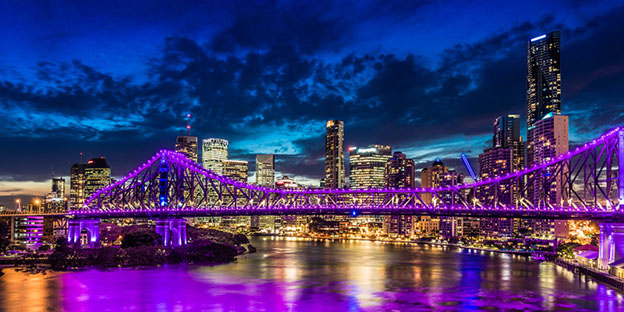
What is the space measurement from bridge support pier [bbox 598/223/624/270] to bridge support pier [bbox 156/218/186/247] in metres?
57.0

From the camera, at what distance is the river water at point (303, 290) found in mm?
50312

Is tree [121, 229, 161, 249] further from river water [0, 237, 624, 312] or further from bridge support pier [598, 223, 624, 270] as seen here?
bridge support pier [598, 223, 624, 270]

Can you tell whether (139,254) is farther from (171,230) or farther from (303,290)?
(303,290)

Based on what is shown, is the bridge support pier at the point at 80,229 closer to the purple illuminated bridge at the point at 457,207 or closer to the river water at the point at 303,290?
the purple illuminated bridge at the point at 457,207

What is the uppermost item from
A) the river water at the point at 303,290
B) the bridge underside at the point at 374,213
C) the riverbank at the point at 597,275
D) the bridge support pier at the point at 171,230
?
the bridge underside at the point at 374,213

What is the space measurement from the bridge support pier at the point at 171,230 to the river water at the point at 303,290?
12.1 metres

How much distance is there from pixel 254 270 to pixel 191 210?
15.3 metres

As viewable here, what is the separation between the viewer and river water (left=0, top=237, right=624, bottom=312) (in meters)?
50.3

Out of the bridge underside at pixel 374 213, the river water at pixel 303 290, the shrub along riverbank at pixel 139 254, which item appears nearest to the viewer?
the river water at pixel 303 290

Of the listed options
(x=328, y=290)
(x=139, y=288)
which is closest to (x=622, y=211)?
(x=328, y=290)

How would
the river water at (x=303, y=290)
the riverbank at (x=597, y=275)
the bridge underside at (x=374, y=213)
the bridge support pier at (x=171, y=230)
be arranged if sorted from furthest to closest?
the bridge support pier at (x=171, y=230) < the bridge underside at (x=374, y=213) < the riverbank at (x=597, y=275) < the river water at (x=303, y=290)

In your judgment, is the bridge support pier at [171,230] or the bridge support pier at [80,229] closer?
the bridge support pier at [171,230]

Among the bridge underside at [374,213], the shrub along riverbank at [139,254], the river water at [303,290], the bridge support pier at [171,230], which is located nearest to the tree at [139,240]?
the shrub along riverbank at [139,254]

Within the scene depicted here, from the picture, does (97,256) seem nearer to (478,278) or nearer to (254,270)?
(254,270)
